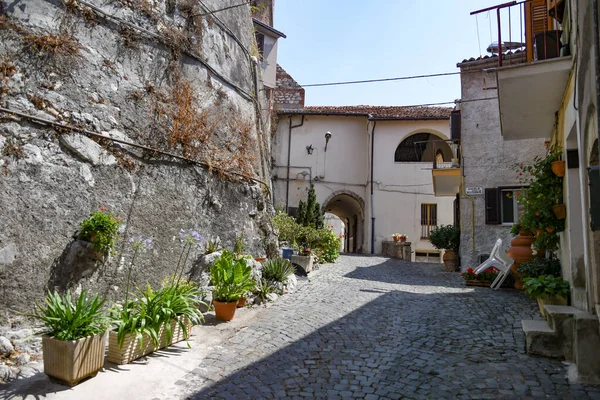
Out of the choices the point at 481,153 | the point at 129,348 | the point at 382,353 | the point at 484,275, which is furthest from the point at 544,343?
the point at 481,153

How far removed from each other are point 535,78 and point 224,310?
17.7 feet

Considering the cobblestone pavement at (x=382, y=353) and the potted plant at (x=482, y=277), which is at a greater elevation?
the potted plant at (x=482, y=277)

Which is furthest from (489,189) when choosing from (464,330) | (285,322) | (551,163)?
(285,322)

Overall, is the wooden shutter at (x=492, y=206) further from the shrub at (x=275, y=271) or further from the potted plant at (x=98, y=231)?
the potted plant at (x=98, y=231)

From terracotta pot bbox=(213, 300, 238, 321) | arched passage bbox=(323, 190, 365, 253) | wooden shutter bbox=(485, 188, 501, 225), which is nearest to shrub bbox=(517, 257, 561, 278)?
terracotta pot bbox=(213, 300, 238, 321)

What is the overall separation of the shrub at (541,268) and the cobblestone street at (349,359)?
581mm

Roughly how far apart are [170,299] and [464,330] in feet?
13.2

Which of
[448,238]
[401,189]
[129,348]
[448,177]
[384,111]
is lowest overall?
[129,348]

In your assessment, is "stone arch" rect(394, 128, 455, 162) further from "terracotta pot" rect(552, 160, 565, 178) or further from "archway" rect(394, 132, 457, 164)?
"terracotta pot" rect(552, 160, 565, 178)

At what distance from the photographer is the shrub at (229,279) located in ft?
20.7

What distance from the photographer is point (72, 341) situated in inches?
153

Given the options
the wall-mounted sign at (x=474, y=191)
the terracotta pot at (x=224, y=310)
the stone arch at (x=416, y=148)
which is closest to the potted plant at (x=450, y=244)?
the wall-mounted sign at (x=474, y=191)

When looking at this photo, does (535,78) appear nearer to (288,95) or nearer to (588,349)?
(588,349)

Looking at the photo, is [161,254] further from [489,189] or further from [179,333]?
[489,189]
